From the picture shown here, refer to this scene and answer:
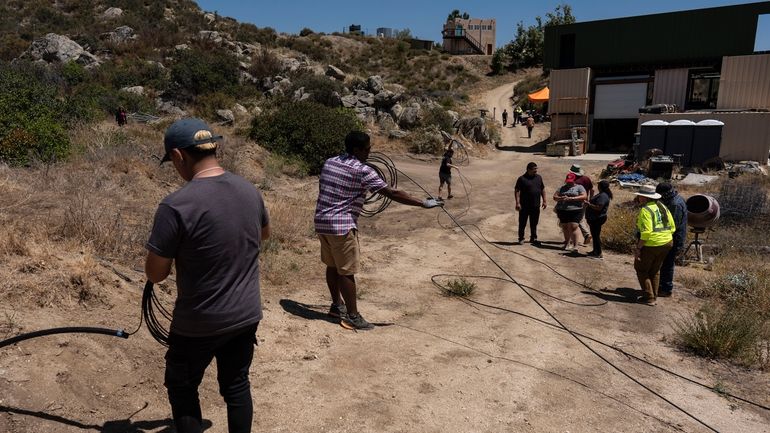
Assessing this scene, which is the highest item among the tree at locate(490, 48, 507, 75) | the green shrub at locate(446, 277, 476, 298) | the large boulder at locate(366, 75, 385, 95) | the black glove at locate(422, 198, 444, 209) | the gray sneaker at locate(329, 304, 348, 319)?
the tree at locate(490, 48, 507, 75)

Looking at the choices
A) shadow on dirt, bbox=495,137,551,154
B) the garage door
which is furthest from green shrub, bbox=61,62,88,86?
the garage door

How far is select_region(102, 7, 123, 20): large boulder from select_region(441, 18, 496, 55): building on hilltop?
121 ft

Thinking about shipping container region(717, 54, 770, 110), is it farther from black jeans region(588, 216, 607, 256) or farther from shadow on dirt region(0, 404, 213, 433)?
shadow on dirt region(0, 404, 213, 433)

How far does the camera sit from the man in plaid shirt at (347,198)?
501 centimetres

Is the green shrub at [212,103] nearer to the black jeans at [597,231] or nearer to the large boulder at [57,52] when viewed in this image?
the large boulder at [57,52]

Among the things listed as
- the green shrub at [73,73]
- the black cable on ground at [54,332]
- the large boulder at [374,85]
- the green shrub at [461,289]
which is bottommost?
the green shrub at [461,289]

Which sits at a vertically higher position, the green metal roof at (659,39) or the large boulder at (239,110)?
the green metal roof at (659,39)

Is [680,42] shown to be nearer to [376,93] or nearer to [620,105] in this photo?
[620,105]

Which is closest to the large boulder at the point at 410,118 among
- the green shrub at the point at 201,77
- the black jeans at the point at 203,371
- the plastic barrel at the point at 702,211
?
the green shrub at the point at 201,77

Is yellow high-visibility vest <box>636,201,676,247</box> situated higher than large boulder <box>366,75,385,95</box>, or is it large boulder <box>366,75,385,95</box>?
large boulder <box>366,75,385,95</box>

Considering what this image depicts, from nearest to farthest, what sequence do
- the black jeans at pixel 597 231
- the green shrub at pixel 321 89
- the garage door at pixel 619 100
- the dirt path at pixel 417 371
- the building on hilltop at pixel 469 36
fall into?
the dirt path at pixel 417 371, the black jeans at pixel 597 231, the green shrub at pixel 321 89, the garage door at pixel 619 100, the building on hilltop at pixel 469 36

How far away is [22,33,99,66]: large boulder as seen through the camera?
34.2 m

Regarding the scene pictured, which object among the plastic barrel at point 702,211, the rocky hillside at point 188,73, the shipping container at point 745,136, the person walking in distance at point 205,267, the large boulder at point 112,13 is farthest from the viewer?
the large boulder at point 112,13

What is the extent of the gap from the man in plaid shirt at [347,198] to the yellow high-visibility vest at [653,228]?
10.8 feet
